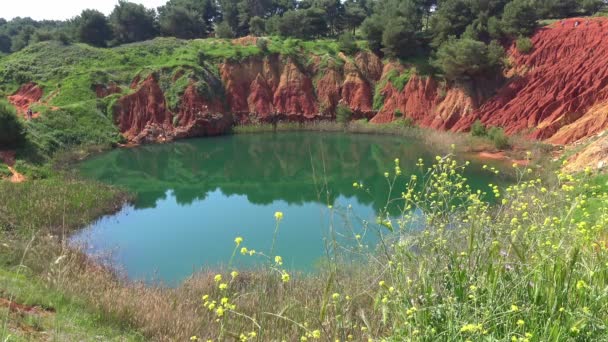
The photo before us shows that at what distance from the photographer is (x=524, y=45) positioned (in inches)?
1535

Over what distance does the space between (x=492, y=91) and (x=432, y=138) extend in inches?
304

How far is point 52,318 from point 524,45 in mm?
39790

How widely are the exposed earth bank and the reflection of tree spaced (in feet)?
14.3

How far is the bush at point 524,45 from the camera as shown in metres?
39.0

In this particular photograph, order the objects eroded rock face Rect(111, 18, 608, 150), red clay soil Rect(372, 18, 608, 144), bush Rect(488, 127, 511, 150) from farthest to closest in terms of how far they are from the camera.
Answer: eroded rock face Rect(111, 18, 608, 150)
red clay soil Rect(372, 18, 608, 144)
bush Rect(488, 127, 511, 150)

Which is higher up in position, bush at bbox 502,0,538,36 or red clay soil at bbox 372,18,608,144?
bush at bbox 502,0,538,36

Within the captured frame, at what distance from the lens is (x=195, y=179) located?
28.2 metres

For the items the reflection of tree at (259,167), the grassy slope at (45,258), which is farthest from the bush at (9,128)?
the grassy slope at (45,258)

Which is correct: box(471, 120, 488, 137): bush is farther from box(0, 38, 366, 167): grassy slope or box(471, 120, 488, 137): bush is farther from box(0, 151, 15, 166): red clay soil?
box(0, 151, 15, 166): red clay soil

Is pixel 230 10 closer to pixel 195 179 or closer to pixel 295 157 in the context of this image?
pixel 295 157

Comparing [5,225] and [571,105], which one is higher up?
[571,105]

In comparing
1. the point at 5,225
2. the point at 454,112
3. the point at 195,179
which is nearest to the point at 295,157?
the point at 195,179

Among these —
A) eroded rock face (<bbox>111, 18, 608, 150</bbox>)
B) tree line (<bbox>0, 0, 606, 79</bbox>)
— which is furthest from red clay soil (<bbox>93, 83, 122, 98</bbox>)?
tree line (<bbox>0, 0, 606, 79</bbox>)

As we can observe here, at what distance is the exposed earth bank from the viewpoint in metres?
34.3
